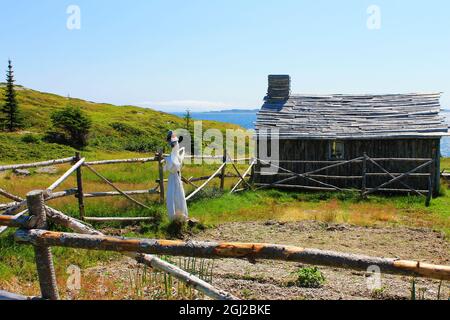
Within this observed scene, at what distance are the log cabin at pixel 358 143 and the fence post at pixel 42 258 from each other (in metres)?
13.5

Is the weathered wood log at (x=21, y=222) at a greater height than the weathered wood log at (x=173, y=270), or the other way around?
the weathered wood log at (x=21, y=222)

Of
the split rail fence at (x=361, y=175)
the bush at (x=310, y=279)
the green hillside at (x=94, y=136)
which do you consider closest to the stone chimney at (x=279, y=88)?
the split rail fence at (x=361, y=175)

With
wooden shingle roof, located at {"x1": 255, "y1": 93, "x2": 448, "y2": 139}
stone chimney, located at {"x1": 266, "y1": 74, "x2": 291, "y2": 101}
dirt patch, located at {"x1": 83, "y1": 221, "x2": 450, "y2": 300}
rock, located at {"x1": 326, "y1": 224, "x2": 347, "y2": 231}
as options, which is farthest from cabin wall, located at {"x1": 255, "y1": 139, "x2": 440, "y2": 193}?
rock, located at {"x1": 326, "y1": 224, "x2": 347, "y2": 231}

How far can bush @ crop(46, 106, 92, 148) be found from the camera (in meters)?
36.0

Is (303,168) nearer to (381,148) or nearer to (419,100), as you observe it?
(381,148)

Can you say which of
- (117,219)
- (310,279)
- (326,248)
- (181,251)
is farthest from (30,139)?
(181,251)

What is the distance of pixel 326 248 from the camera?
9578mm

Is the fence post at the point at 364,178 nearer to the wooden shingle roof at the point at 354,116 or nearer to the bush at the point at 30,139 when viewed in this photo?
the wooden shingle roof at the point at 354,116

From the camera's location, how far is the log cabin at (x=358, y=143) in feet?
56.6

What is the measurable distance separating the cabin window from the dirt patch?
23.3 feet

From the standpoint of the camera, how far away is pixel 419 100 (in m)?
19.8

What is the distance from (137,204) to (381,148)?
408 inches

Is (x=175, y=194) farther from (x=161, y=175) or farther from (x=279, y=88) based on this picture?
(x=279, y=88)
